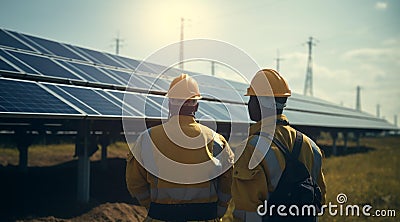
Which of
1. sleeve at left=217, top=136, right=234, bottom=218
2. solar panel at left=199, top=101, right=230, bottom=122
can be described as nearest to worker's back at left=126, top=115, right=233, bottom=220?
sleeve at left=217, top=136, right=234, bottom=218

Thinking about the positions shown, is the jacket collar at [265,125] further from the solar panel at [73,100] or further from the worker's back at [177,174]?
the solar panel at [73,100]

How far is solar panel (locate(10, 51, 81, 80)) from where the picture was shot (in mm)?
10195

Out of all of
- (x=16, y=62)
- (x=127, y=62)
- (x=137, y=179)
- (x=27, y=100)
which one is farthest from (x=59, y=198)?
(x=127, y=62)

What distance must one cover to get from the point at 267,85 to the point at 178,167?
3.83ft

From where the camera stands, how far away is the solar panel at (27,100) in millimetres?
6802

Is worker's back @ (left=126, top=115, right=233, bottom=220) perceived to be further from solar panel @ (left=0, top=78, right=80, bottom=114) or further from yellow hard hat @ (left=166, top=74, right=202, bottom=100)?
solar panel @ (left=0, top=78, right=80, bottom=114)

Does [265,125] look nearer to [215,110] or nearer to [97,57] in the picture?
[215,110]

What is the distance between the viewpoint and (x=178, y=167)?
3.94m

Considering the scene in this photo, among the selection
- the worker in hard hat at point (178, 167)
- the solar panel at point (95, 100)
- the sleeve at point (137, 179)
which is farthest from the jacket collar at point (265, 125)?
the solar panel at point (95, 100)

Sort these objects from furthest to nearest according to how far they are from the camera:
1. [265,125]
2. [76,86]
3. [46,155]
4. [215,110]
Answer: [46,155]
[215,110]
[76,86]
[265,125]

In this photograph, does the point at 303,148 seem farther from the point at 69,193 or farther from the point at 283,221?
the point at 69,193

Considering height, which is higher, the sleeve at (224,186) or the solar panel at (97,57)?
the solar panel at (97,57)

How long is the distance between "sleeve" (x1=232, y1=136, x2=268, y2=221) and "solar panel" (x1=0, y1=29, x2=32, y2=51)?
33.9 feet

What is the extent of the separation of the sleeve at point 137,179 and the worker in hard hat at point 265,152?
0.99 meters
